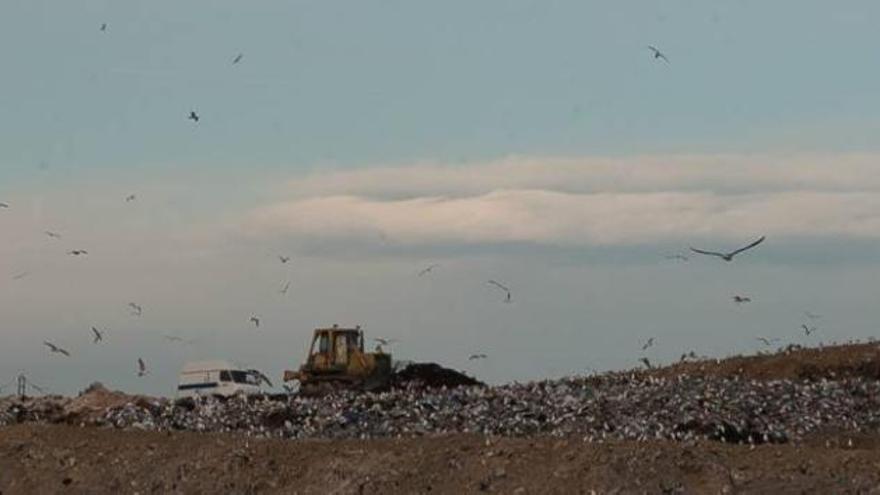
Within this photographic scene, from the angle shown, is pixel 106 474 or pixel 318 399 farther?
pixel 318 399

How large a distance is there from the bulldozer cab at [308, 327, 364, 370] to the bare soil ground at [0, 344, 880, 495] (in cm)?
1917

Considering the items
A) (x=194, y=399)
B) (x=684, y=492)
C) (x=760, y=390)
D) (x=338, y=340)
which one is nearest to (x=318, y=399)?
(x=194, y=399)

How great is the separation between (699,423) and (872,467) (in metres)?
5.43

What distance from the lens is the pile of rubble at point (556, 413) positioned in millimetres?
23594

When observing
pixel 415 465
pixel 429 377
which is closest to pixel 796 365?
pixel 429 377

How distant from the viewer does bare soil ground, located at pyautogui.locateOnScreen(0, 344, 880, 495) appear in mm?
18406

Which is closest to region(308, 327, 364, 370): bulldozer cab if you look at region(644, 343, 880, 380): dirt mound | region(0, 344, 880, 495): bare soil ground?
region(644, 343, 880, 380): dirt mound

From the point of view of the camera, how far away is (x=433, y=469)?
65.1ft

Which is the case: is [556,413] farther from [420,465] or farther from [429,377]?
[429,377]

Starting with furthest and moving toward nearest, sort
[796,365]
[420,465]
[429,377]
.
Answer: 1. [429,377]
2. [796,365]
3. [420,465]

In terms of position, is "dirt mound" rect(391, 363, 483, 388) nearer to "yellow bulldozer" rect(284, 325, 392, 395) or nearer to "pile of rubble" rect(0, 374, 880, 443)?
"yellow bulldozer" rect(284, 325, 392, 395)

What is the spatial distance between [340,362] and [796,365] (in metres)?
14.4

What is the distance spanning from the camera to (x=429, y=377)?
41719 mm

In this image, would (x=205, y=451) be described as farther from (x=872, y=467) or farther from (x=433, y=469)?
(x=872, y=467)
